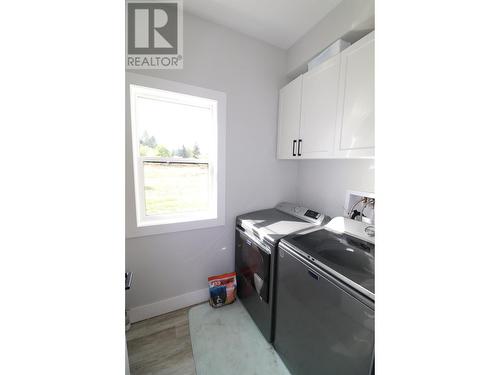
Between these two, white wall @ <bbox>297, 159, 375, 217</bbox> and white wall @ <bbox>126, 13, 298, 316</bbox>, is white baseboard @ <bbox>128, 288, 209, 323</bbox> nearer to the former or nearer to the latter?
white wall @ <bbox>126, 13, 298, 316</bbox>

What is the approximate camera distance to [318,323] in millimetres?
1008

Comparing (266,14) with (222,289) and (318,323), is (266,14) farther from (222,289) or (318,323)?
(222,289)

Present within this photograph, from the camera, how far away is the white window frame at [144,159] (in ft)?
4.83

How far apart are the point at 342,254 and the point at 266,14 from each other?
2.01 meters

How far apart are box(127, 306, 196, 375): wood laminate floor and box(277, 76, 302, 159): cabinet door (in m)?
1.86

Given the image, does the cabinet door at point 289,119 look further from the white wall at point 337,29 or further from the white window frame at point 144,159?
the white window frame at point 144,159

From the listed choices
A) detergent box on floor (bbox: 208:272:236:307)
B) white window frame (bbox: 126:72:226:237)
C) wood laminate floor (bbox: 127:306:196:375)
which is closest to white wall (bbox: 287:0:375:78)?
white window frame (bbox: 126:72:226:237)

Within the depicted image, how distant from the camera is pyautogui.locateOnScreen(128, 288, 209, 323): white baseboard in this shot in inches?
63.2
